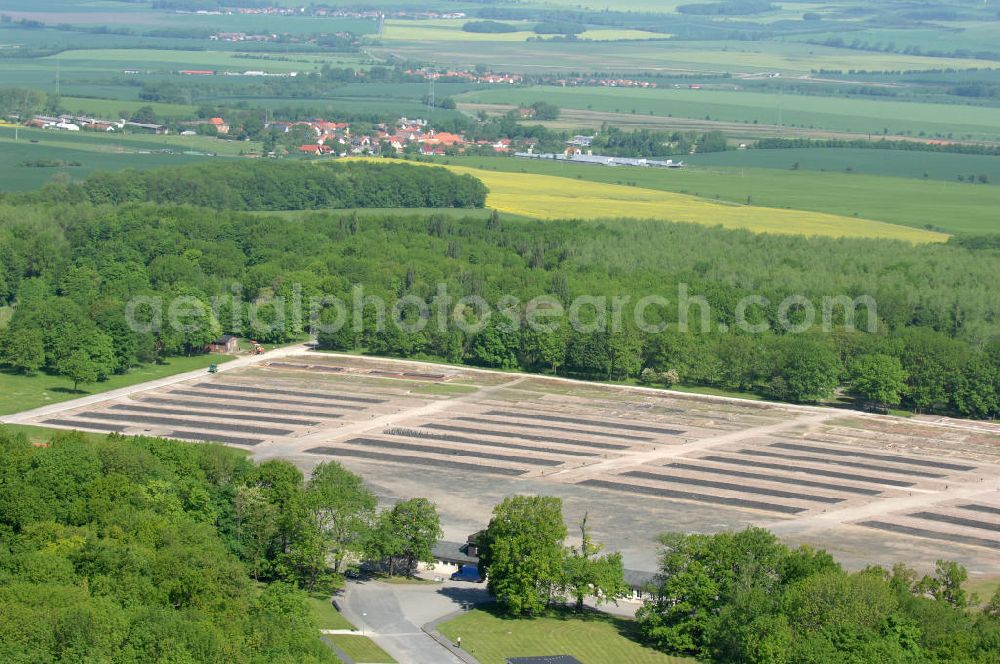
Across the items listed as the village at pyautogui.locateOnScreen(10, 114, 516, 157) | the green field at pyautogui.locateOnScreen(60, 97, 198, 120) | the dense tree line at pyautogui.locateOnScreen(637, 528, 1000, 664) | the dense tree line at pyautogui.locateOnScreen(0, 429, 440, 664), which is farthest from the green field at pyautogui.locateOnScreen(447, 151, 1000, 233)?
the dense tree line at pyautogui.locateOnScreen(637, 528, 1000, 664)

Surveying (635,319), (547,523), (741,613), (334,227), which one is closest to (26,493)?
(547,523)

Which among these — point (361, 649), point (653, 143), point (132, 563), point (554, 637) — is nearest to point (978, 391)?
point (554, 637)

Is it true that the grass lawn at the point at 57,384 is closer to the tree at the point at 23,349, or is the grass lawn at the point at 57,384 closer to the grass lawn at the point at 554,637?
the tree at the point at 23,349

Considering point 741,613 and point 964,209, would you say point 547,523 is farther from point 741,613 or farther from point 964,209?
point 964,209

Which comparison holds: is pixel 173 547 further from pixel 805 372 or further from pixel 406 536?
pixel 805 372

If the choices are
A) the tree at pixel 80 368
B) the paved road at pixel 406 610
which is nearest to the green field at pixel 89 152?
the tree at pixel 80 368

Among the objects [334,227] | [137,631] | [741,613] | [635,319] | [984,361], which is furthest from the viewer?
[334,227]
